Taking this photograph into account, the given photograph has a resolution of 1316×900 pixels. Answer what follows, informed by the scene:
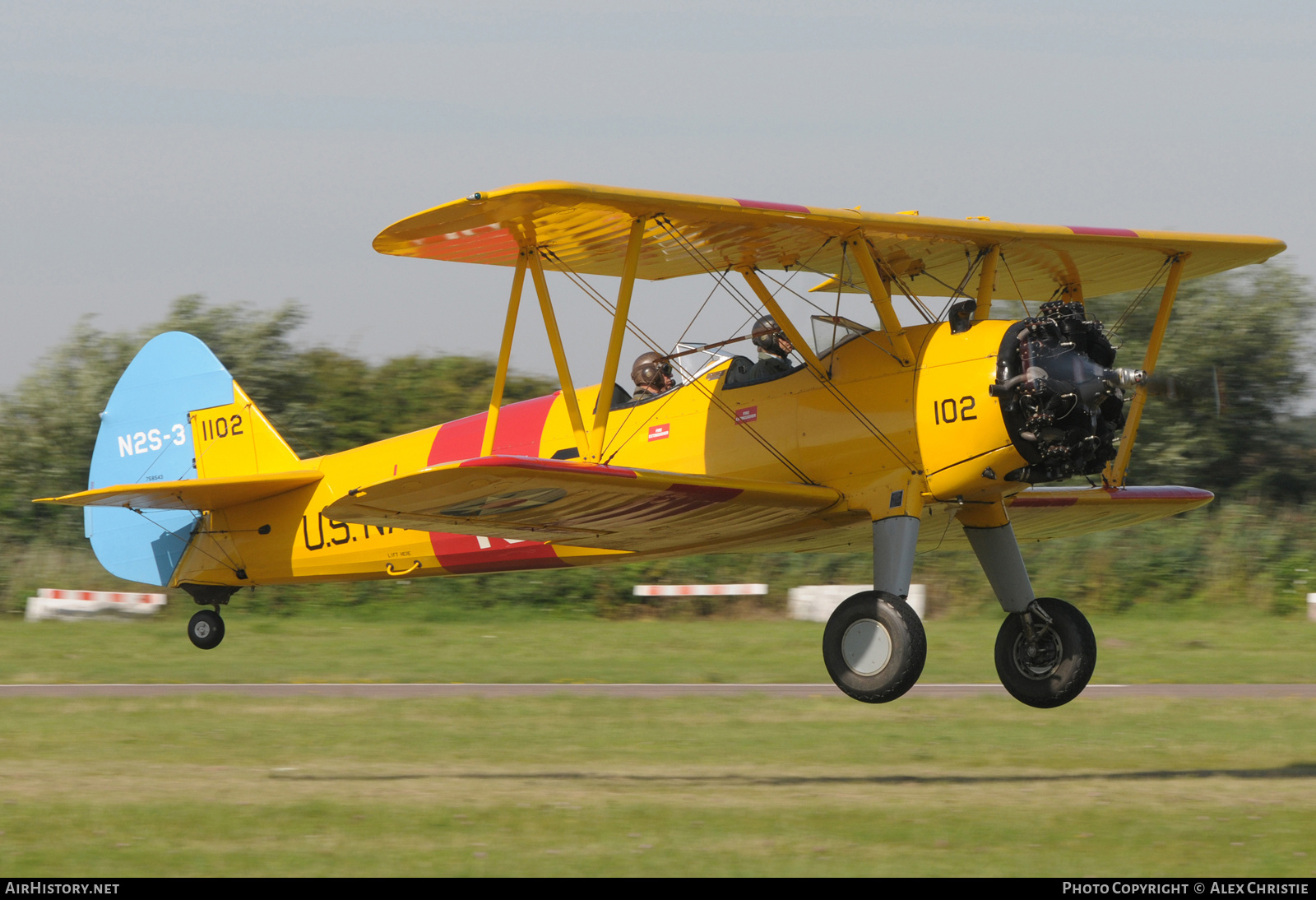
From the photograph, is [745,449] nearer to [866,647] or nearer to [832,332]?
[832,332]

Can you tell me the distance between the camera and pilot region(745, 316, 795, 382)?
973 centimetres

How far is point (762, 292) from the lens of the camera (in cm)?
983

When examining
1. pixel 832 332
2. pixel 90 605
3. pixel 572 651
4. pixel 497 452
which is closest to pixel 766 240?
pixel 832 332

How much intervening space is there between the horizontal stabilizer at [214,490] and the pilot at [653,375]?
3.52 m

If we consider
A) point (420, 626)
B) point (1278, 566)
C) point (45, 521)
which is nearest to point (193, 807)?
point (420, 626)

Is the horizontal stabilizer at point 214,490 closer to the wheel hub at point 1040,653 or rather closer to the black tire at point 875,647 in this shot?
the black tire at point 875,647

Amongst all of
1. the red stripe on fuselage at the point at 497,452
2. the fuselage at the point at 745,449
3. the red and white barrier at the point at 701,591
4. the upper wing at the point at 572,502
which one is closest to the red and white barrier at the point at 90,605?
the red and white barrier at the point at 701,591

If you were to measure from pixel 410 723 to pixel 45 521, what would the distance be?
15926mm

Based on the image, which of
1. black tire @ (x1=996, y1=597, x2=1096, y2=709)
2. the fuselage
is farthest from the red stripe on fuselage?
black tire @ (x1=996, y1=597, x2=1096, y2=709)

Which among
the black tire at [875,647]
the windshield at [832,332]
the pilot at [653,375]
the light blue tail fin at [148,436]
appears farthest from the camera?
the light blue tail fin at [148,436]

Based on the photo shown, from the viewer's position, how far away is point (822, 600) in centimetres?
1972

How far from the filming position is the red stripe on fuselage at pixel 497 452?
440 inches

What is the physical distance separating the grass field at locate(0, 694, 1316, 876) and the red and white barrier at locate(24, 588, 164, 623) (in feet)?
22.9

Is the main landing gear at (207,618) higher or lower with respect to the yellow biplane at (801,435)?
lower
